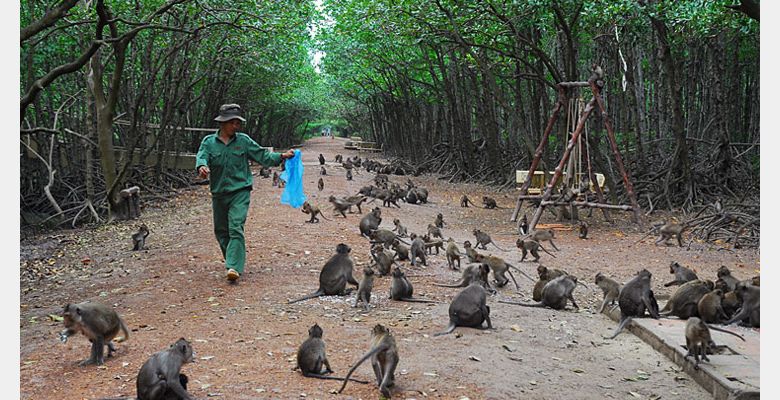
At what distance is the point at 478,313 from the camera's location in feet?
22.8

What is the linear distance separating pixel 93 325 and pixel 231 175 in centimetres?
324

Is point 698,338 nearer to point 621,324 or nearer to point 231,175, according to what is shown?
point 621,324

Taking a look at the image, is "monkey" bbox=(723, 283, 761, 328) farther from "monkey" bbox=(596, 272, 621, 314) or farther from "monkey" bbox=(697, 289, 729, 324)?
"monkey" bbox=(596, 272, 621, 314)

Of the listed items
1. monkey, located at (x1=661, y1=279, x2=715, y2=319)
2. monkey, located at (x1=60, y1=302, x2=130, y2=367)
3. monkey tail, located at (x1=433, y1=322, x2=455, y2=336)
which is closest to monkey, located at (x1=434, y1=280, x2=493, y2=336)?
monkey tail, located at (x1=433, y1=322, x2=455, y2=336)

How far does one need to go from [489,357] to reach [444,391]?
0.98 metres

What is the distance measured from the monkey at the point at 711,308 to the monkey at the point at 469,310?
2.20m

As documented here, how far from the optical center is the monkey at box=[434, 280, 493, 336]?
690 cm

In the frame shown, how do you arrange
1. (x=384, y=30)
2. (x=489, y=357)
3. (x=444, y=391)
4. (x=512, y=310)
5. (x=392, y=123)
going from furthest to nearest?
1. (x=392, y=123)
2. (x=384, y=30)
3. (x=512, y=310)
4. (x=489, y=357)
5. (x=444, y=391)

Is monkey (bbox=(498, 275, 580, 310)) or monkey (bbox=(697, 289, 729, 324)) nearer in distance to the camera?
monkey (bbox=(697, 289, 729, 324))

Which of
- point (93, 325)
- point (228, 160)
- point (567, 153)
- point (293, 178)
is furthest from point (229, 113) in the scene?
point (567, 153)

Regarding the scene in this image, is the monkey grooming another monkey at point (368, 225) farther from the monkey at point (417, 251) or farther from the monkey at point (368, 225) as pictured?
the monkey at point (417, 251)

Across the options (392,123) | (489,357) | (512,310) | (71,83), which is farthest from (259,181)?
(392,123)

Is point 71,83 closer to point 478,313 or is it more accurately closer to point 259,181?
point 259,181

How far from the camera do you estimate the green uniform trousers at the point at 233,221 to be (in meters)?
8.41
